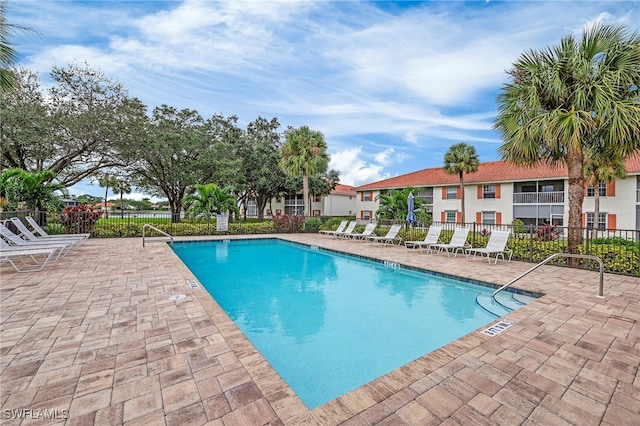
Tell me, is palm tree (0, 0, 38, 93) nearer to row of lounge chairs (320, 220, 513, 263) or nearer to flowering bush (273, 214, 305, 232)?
row of lounge chairs (320, 220, 513, 263)

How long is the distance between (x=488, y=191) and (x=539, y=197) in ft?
11.1

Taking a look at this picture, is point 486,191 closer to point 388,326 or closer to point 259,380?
point 388,326

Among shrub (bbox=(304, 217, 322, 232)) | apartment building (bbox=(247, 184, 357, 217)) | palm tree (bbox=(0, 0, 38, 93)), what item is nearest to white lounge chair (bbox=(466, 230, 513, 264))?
shrub (bbox=(304, 217, 322, 232))

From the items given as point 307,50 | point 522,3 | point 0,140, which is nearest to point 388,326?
point 522,3

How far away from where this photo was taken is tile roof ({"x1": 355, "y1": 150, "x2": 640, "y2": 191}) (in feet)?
66.9

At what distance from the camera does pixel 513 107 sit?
8727 millimetres

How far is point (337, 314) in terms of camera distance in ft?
18.4

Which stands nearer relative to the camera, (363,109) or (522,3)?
(522,3)

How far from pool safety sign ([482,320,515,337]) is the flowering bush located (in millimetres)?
15589

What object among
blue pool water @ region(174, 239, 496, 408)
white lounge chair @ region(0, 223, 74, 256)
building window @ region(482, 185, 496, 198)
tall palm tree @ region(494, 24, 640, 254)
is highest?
tall palm tree @ region(494, 24, 640, 254)

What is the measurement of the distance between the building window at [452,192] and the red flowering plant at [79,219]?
24.7 meters

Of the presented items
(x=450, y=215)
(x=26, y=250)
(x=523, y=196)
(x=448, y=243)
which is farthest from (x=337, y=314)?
(x=450, y=215)

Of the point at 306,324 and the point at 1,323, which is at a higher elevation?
the point at 1,323

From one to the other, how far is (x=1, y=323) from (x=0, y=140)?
1687 centimetres
